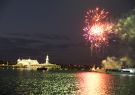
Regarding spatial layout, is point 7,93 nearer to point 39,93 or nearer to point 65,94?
point 39,93

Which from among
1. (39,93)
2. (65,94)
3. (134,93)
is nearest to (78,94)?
(65,94)

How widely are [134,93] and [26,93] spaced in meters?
39.1

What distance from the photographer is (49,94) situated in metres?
118

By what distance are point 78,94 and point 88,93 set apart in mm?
Result: 4863

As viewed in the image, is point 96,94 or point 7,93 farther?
point 96,94

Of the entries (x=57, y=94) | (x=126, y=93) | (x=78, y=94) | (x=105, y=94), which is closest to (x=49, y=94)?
(x=57, y=94)

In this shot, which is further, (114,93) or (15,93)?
(114,93)

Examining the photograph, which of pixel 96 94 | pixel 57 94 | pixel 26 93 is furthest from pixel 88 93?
pixel 26 93

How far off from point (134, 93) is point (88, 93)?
17.0 m

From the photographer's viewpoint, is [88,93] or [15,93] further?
[88,93]

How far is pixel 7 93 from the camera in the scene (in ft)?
369

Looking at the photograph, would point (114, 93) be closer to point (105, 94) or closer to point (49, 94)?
point (105, 94)

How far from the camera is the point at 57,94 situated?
118 metres

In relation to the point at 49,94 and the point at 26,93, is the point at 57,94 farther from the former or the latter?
the point at 26,93
